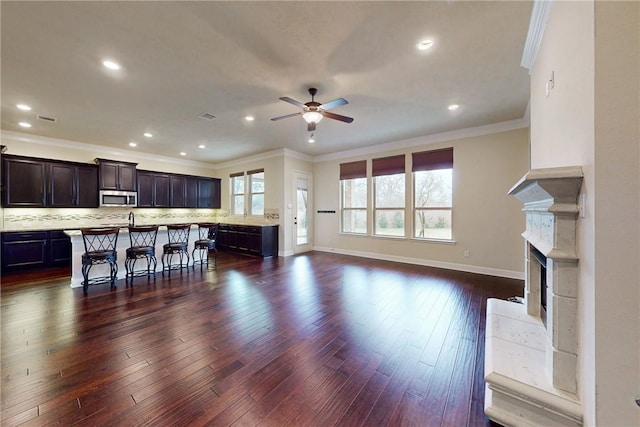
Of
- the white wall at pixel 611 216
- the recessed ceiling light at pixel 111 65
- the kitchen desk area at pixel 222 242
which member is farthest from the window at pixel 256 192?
the white wall at pixel 611 216

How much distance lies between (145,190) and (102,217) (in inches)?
46.2

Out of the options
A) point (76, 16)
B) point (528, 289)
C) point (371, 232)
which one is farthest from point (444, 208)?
point (76, 16)

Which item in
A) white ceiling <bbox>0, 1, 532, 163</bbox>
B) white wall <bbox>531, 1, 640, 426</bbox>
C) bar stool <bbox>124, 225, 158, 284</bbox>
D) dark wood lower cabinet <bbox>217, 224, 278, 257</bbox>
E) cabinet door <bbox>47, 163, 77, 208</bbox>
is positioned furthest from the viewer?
dark wood lower cabinet <bbox>217, 224, 278, 257</bbox>

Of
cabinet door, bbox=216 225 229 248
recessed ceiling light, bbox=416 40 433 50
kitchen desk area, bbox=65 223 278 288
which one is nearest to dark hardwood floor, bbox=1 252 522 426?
kitchen desk area, bbox=65 223 278 288

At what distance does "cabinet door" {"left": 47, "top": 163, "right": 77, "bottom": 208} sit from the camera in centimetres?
552

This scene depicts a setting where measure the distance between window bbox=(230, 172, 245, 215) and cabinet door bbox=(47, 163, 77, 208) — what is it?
3785 mm

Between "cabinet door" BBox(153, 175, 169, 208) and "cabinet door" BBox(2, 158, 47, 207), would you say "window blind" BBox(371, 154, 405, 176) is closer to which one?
"cabinet door" BBox(153, 175, 169, 208)

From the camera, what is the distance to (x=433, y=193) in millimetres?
5566

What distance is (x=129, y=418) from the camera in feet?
4.95

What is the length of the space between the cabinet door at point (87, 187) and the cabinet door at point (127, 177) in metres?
0.48

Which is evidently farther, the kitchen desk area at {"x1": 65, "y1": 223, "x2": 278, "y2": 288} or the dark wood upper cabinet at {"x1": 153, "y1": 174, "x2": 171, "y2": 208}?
the dark wood upper cabinet at {"x1": 153, "y1": 174, "x2": 171, "y2": 208}

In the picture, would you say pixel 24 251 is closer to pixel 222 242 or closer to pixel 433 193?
pixel 222 242

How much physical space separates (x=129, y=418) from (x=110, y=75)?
140 inches

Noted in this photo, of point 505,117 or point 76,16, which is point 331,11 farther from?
point 505,117
